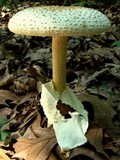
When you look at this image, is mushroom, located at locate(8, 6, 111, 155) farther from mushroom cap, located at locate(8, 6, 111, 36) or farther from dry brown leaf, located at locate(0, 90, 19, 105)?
dry brown leaf, located at locate(0, 90, 19, 105)

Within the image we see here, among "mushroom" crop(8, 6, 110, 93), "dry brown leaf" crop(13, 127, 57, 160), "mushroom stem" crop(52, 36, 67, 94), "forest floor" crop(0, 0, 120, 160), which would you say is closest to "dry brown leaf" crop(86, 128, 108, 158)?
"forest floor" crop(0, 0, 120, 160)

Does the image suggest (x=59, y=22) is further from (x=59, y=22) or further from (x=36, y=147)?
(x=36, y=147)

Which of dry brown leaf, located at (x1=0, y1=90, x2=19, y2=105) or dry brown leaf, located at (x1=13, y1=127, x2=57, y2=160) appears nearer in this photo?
dry brown leaf, located at (x1=13, y1=127, x2=57, y2=160)

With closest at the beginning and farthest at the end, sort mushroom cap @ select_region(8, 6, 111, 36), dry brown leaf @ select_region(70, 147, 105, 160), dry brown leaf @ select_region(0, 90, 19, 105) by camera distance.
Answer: mushroom cap @ select_region(8, 6, 111, 36), dry brown leaf @ select_region(70, 147, 105, 160), dry brown leaf @ select_region(0, 90, 19, 105)

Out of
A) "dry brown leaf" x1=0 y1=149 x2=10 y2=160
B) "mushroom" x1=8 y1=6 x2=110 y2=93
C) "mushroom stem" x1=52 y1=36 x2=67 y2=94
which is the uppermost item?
"mushroom" x1=8 y1=6 x2=110 y2=93

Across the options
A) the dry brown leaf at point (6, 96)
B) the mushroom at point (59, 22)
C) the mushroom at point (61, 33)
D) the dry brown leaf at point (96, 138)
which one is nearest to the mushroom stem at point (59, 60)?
the mushroom at point (61, 33)

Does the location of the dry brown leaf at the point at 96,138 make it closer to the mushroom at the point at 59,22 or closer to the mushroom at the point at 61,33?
the mushroom at the point at 61,33

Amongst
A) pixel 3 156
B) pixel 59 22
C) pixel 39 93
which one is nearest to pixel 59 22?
pixel 59 22

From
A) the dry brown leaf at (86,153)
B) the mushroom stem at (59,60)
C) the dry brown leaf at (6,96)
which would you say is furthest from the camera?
the dry brown leaf at (6,96)
